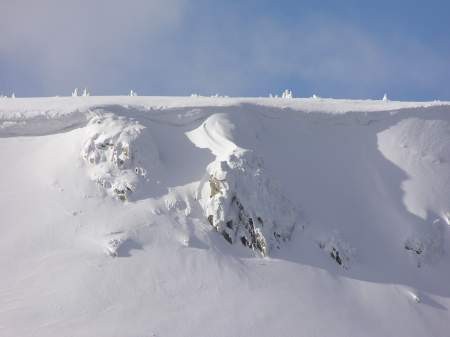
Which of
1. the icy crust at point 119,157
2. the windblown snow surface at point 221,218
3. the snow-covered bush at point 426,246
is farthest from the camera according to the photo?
the snow-covered bush at point 426,246

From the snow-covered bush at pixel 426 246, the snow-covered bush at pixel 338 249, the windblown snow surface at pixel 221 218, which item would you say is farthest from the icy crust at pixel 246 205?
the snow-covered bush at pixel 426 246

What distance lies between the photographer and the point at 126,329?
15.5m

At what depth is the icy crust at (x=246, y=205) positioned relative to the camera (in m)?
20.2

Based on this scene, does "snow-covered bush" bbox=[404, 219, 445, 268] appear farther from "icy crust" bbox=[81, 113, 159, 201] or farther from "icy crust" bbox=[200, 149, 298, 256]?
"icy crust" bbox=[81, 113, 159, 201]

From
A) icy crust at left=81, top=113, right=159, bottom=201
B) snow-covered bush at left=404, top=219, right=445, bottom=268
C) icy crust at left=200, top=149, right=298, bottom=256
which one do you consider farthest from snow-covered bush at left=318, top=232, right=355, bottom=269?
icy crust at left=81, top=113, right=159, bottom=201

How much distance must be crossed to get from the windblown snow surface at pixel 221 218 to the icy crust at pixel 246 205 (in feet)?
0.19

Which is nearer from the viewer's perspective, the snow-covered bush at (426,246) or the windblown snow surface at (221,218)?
the windblown snow surface at (221,218)

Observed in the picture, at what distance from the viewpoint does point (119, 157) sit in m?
21.3

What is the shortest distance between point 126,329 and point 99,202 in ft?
18.9

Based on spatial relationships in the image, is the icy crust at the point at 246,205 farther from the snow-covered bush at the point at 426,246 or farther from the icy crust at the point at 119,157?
the snow-covered bush at the point at 426,246

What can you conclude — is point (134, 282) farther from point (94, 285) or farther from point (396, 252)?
point (396, 252)

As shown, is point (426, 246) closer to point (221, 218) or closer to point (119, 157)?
point (221, 218)

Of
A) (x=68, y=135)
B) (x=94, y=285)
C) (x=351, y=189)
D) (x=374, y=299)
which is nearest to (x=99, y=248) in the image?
(x=94, y=285)

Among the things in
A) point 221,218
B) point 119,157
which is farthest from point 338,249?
point 119,157
